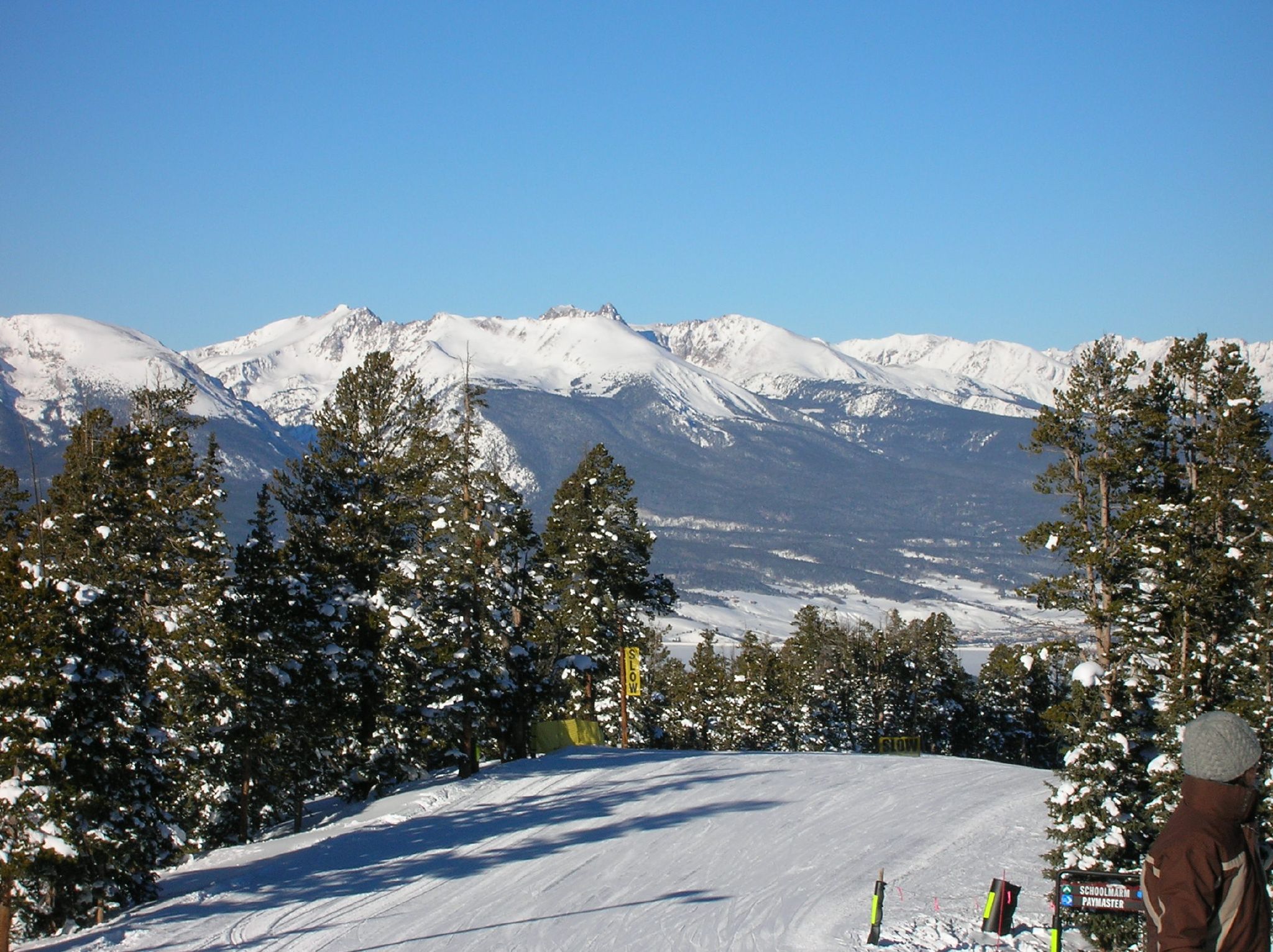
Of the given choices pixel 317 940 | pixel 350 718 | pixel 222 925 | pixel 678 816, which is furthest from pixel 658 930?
pixel 350 718

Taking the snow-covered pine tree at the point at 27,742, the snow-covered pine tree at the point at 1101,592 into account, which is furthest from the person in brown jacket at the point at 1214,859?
the snow-covered pine tree at the point at 27,742

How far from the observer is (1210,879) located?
17.1 feet

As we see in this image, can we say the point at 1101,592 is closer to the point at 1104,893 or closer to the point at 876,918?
the point at 876,918

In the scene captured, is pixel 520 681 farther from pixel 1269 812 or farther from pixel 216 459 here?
pixel 1269 812

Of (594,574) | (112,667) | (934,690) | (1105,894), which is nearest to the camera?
(1105,894)

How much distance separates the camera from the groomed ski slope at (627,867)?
18375mm

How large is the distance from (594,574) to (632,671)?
415 centimetres

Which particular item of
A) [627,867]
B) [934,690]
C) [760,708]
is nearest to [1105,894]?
[627,867]

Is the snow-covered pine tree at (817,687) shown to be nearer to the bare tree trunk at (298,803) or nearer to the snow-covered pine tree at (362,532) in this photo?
the snow-covered pine tree at (362,532)

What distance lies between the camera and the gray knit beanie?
5.24 meters

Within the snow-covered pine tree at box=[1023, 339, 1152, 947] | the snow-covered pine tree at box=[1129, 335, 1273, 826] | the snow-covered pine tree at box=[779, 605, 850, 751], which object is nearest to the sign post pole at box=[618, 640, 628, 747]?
the snow-covered pine tree at box=[1023, 339, 1152, 947]

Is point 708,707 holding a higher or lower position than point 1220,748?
lower

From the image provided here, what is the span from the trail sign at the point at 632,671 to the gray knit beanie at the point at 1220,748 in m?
36.6

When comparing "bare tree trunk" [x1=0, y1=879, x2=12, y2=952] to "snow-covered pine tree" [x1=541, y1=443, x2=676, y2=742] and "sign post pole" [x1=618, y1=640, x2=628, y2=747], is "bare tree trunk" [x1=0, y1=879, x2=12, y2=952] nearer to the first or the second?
"snow-covered pine tree" [x1=541, y1=443, x2=676, y2=742]
